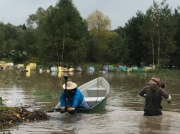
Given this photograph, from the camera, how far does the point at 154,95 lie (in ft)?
31.7

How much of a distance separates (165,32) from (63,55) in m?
14.6

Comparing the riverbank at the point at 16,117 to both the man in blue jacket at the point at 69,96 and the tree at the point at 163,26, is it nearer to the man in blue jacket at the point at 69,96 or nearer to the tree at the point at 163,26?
the man in blue jacket at the point at 69,96

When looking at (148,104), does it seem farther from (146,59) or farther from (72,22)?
(146,59)

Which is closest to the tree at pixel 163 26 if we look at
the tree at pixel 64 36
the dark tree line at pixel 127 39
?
the dark tree line at pixel 127 39

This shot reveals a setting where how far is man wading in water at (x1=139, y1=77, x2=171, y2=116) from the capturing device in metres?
9.61

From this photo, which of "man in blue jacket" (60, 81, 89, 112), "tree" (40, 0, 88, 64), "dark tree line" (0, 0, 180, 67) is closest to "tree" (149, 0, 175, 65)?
"dark tree line" (0, 0, 180, 67)

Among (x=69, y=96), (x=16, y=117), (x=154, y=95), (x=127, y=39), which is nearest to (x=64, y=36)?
(x=127, y=39)

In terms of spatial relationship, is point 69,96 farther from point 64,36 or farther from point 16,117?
point 64,36

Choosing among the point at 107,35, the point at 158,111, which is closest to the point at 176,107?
the point at 158,111

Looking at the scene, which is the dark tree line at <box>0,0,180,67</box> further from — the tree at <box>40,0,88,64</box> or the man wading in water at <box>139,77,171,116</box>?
the man wading in water at <box>139,77,171,116</box>

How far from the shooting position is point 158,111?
9938 millimetres

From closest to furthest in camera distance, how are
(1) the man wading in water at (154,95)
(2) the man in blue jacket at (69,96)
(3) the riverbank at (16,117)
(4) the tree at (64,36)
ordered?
(3) the riverbank at (16,117) → (1) the man wading in water at (154,95) → (2) the man in blue jacket at (69,96) → (4) the tree at (64,36)

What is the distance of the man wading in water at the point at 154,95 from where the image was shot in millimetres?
9609

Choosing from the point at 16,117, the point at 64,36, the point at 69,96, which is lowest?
the point at 16,117
